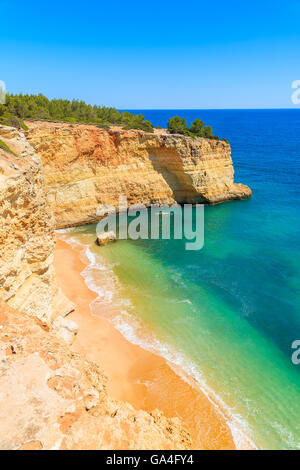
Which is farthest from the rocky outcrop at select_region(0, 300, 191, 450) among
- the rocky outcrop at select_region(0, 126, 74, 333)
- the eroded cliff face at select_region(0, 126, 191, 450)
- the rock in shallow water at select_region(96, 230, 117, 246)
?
the rock in shallow water at select_region(96, 230, 117, 246)

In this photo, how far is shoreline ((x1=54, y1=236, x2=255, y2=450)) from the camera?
9.81 meters

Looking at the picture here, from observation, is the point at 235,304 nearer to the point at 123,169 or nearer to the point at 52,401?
the point at 52,401

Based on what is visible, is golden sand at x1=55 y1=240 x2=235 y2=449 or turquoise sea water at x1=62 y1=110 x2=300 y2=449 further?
turquoise sea water at x1=62 y1=110 x2=300 y2=449

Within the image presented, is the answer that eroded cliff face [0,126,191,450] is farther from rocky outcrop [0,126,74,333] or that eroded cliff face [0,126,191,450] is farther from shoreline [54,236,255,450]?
shoreline [54,236,255,450]

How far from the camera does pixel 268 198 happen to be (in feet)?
119

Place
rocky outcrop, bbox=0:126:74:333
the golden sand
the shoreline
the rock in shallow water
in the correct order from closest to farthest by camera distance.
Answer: rocky outcrop, bbox=0:126:74:333
the shoreline
the golden sand
the rock in shallow water

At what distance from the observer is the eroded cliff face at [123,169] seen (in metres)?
25.5

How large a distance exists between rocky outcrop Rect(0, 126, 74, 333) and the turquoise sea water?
6.30 meters

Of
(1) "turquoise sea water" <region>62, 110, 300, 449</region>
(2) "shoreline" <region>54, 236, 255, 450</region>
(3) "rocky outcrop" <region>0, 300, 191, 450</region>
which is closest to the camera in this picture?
(3) "rocky outcrop" <region>0, 300, 191, 450</region>

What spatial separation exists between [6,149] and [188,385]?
39.3 ft

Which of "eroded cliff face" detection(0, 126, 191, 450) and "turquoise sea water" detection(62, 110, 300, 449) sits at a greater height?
"eroded cliff face" detection(0, 126, 191, 450)

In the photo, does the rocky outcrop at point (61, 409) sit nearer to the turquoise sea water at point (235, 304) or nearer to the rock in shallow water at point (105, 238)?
the turquoise sea water at point (235, 304)

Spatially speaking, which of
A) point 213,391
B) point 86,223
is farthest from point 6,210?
point 86,223

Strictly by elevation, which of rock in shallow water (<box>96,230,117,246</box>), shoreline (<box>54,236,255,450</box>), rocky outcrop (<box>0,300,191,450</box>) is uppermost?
rocky outcrop (<box>0,300,191,450</box>)
